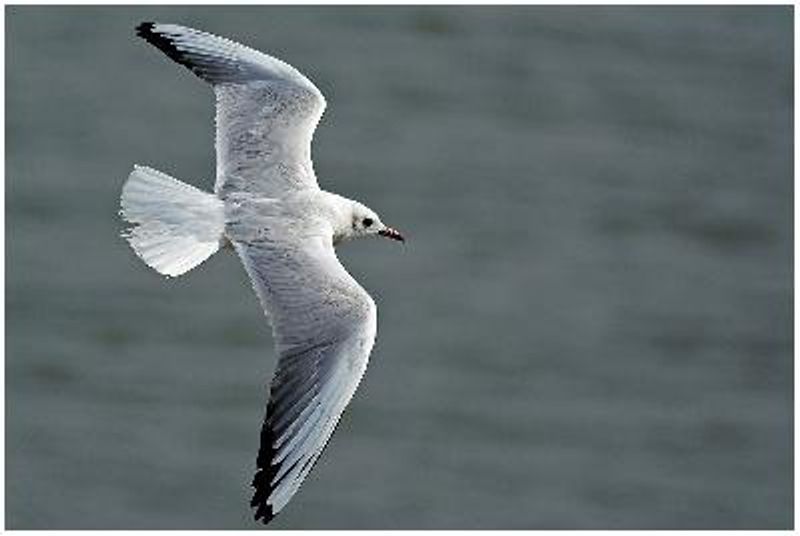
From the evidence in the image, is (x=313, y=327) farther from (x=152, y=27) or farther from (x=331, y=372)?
(x=152, y=27)

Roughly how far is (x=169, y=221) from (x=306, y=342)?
0.83 feet

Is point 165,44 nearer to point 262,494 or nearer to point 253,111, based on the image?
point 253,111

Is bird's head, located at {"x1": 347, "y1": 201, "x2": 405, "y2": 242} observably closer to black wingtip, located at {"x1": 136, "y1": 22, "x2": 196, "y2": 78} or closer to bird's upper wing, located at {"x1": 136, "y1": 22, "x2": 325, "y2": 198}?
bird's upper wing, located at {"x1": 136, "y1": 22, "x2": 325, "y2": 198}

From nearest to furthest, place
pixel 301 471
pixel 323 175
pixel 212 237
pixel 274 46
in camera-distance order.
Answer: pixel 301 471
pixel 212 237
pixel 323 175
pixel 274 46

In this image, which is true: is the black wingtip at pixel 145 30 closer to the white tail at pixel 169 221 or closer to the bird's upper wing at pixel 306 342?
the white tail at pixel 169 221

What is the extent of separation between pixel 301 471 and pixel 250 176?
0.52 metres

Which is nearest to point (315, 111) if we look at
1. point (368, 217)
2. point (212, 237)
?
point (368, 217)

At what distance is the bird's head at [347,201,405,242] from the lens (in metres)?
3.10

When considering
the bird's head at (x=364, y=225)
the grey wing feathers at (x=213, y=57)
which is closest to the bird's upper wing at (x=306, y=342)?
the bird's head at (x=364, y=225)

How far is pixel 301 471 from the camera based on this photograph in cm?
271

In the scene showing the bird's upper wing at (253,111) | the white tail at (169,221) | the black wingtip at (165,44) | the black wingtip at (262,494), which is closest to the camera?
the black wingtip at (262,494)

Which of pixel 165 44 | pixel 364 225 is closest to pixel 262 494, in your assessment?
pixel 364 225

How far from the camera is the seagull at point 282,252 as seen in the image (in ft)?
9.00

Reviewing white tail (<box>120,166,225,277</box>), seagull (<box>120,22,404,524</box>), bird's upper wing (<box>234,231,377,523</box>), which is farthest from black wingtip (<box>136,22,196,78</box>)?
bird's upper wing (<box>234,231,377,523</box>)
